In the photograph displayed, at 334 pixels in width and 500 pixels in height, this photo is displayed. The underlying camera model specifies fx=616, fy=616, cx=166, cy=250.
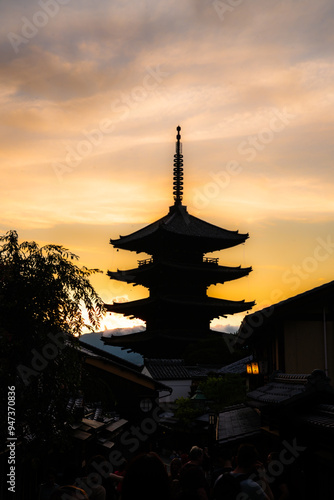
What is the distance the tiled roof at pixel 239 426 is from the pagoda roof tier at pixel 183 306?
3395 centimetres

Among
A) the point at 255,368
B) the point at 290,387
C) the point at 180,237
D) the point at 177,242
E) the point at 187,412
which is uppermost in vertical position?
the point at 180,237

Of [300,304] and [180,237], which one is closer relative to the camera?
[300,304]

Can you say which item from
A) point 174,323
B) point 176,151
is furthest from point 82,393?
point 176,151

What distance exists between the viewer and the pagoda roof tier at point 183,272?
59.9 metres

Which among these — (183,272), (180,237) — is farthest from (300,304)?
(180,237)

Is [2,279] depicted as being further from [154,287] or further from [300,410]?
[154,287]

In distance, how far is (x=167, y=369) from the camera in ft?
169

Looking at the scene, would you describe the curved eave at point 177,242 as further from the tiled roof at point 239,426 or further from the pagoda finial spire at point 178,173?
the tiled roof at point 239,426

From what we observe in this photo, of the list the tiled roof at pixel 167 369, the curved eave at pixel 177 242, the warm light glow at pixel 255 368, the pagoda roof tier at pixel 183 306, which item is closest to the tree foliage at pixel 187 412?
the warm light glow at pixel 255 368

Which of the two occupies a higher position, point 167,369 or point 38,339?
point 38,339

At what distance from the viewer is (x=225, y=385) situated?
32.9m

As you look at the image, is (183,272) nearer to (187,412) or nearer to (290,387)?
(187,412)

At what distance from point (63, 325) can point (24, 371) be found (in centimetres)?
136

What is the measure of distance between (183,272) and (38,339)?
4963 cm
